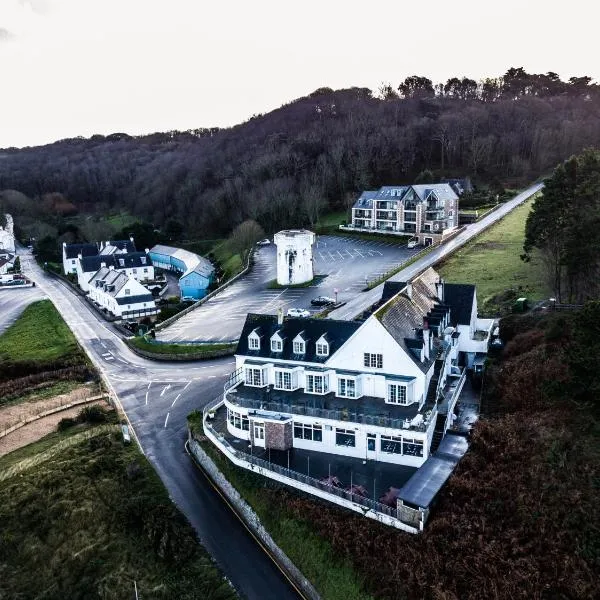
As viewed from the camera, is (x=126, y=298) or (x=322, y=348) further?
(x=126, y=298)

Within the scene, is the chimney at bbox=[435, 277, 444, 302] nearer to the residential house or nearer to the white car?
the white car

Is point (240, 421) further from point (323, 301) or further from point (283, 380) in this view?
point (323, 301)

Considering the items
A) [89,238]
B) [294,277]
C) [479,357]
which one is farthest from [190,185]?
[479,357]

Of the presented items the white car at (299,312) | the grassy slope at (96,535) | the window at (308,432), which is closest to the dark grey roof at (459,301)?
the window at (308,432)

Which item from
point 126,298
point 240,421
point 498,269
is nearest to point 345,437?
point 240,421

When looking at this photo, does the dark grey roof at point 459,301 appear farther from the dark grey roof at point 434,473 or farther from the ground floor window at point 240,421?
the ground floor window at point 240,421

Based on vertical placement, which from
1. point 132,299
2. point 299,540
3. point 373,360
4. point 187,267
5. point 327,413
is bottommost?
point 187,267

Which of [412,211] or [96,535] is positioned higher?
[412,211]
